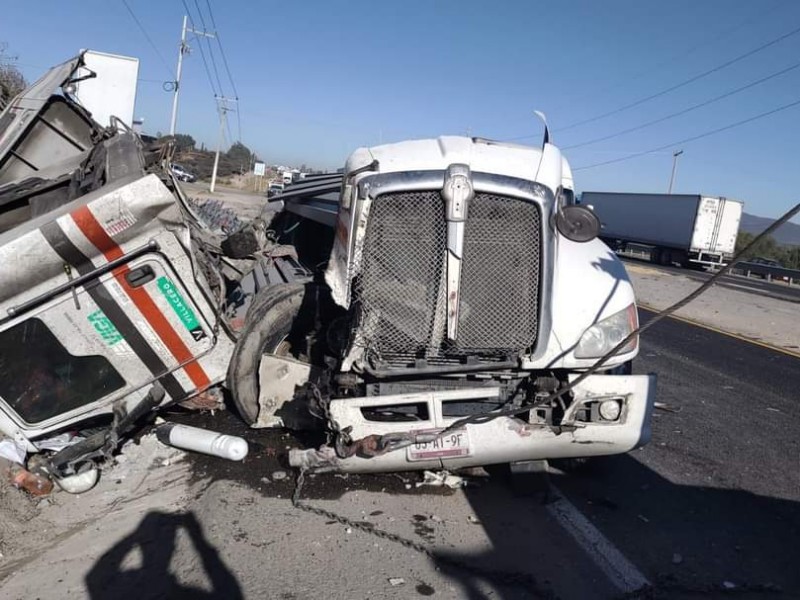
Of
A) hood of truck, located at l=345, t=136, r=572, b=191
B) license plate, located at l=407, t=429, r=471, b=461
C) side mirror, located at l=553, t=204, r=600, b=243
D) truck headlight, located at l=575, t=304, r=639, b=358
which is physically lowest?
license plate, located at l=407, t=429, r=471, b=461

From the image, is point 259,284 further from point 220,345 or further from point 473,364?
point 473,364

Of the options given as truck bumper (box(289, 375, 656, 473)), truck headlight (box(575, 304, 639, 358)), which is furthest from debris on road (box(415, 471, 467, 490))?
truck headlight (box(575, 304, 639, 358))

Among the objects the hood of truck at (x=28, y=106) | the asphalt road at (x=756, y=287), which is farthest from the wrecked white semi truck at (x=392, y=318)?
the asphalt road at (x=756, y=287)

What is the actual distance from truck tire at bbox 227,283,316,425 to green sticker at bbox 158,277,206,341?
1.00 feet

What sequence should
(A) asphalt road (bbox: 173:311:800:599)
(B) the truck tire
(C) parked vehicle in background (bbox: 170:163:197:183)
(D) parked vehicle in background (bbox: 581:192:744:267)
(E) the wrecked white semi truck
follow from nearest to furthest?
(A) asphalt road (bbox: 173:311:800:599), (E) the wrecked white semi truck, (B) the truck tire, (C) parked vehicle in background (bbox: 170:163:197:183), (D) parked vehicle in background (bbox: 581:192:744:267)

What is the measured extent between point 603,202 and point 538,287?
129ft

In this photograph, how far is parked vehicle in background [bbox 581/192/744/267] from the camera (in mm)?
31422

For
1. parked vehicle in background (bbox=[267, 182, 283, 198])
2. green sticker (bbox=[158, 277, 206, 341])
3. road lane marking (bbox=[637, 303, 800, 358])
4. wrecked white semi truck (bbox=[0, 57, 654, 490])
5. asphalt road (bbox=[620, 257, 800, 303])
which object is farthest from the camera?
asphalt road (bbox=[620, 257, 800, 303])

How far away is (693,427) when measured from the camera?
5.63 meters

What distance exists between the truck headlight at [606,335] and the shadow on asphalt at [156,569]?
7.67ft

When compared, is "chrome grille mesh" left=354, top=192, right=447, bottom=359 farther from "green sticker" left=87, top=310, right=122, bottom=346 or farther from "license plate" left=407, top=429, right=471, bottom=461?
"green sticker" left=87, top=310, right=122, bottom=346

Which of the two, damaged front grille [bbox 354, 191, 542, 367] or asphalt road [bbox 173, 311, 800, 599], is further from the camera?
damaged front grille [bbox 354, 191, 542, 367]

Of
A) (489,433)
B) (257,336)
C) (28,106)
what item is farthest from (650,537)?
(28,106)

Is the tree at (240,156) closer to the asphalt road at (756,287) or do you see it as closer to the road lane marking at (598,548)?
the asphalt road at (756,287)
